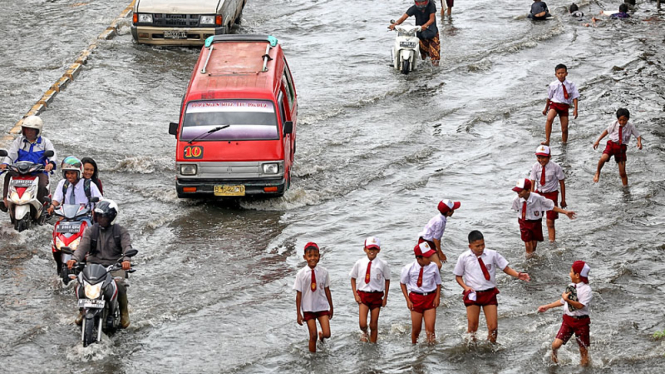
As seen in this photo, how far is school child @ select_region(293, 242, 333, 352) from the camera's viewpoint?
9.95 meters

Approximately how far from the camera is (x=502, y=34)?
26.8 m

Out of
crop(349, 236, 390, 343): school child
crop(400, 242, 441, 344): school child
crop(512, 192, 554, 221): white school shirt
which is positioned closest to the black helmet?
crop(349, 236, 390, 343): school child

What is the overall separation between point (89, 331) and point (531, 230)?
5682 mm

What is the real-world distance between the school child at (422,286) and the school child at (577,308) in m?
1.07

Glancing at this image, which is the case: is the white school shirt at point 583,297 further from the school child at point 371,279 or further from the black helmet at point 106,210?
the black helmet at point 106,210

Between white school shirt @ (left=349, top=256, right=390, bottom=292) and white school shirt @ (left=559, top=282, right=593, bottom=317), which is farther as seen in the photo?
white school shirt @ (left=349, top=256, right=390, bottom=292)

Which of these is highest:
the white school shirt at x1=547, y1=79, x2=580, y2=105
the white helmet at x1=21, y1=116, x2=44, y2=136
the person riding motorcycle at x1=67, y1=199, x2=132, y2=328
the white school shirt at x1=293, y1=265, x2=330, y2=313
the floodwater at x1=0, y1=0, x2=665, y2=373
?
A: the white helmet at x1=21, y1=116, x2=44, y2=136

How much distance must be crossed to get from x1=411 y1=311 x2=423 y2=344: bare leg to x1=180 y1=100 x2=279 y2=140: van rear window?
5.44 m

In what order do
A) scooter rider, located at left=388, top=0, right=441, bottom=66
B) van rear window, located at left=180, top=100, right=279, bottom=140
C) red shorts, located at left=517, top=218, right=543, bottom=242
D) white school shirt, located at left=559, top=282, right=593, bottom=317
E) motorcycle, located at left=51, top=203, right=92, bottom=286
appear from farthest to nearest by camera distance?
scooter rider, located at left=388, top=0, right=441, bottom=66 → van rear window, located at left=180, top=100, right=279, bottom=140 → red shorts, located at left=517, top=218, right=543, bottom=242 → motorcycle, located at left=51, top=203, right=92, bottom=286 → white school shirt, located at left=559, top=282, right=593, bottom=317

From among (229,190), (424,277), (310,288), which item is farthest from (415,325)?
(229,190)

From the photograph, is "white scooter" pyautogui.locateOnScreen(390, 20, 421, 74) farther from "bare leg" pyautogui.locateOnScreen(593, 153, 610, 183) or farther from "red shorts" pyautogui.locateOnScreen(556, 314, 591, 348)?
"red shorts" pyautogui.locateOnScreen(556, 314, 591, 348)

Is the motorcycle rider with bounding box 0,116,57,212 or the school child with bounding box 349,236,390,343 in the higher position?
the motorcycle rider with bounding box 0,116,57,212

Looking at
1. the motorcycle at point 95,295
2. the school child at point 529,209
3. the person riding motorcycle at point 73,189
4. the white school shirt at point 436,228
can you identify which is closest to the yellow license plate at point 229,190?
the person riding motorcycle at point 73,189

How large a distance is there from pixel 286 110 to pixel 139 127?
4.13m
